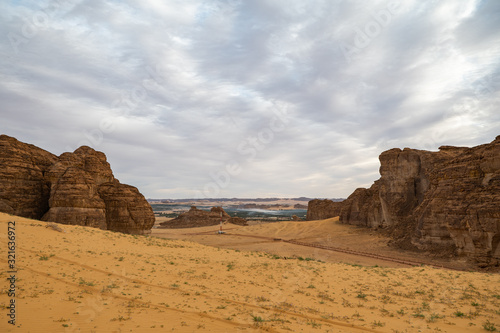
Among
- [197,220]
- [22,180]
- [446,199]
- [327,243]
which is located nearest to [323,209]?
[327,243]

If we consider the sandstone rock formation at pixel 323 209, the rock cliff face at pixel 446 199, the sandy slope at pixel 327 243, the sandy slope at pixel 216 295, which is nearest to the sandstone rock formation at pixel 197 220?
the sandy slope at pixel 327 243

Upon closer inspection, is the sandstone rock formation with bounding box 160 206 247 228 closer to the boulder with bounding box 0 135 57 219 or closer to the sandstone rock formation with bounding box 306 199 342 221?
the sandstone rock formation with bounding box 306 199 342 221

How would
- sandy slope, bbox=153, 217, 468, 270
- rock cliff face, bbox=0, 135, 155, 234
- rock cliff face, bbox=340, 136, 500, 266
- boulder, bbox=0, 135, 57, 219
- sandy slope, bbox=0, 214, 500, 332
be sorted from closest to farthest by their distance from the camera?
sandy slope, bbox=0, 214, 500, 332 < rock cliff face, bbox=340, 136, 500, 266 < boulder, bbox=0, 135, 57, 219 < rock cliff face, bbox=0, 135, 155, 234 < sandy slope, bbox=153, 217, 468, 270

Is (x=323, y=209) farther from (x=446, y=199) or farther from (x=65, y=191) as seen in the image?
(x=65, y=191)

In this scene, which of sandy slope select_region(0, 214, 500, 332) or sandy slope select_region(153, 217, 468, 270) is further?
sandy slope select_region(153, 217, 468, 270)

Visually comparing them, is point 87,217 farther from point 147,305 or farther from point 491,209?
point 491,209

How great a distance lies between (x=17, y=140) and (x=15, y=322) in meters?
25.6

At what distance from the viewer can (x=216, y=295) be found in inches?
432

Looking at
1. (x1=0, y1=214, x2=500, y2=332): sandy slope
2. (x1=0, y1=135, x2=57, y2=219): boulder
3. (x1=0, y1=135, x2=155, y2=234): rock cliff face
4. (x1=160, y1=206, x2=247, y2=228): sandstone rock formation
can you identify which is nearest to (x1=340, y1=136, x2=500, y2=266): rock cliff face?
(x1=0, y1=214, x2=500, y2=332): sandy slope

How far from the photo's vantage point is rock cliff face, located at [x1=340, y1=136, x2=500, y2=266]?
69.9 feet

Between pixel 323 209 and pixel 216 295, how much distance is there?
63.6 metres

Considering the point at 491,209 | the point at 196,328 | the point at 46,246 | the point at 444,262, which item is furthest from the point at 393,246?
the point at 46,246

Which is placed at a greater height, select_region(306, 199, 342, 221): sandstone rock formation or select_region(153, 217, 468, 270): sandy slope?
select_region(306, 199, 342, 221): sandstone rock formation

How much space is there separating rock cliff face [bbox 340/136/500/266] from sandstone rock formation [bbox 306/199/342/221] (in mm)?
25811
